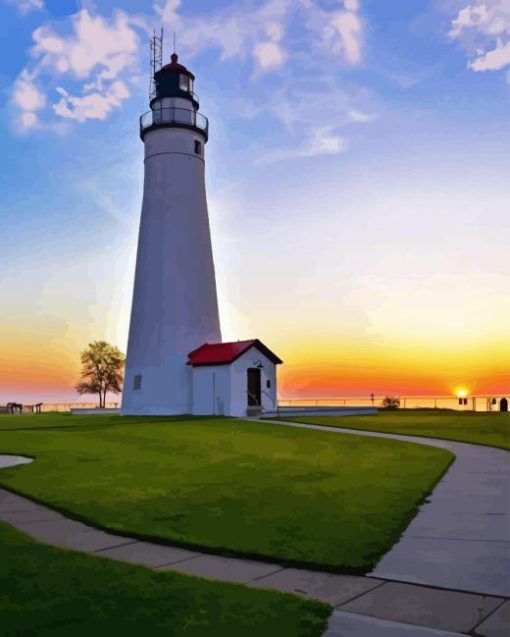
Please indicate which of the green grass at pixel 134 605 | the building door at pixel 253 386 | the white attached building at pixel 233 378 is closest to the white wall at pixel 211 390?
the white attached building at pixel 233 378

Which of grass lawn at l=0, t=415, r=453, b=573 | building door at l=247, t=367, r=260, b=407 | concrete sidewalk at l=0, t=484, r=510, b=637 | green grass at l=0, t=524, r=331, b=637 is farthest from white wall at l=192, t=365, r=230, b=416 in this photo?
green grass at l=0, t=524, r=331, b=637

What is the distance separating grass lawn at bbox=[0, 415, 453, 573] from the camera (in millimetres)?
6664

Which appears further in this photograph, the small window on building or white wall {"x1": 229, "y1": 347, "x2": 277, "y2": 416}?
the small window on building

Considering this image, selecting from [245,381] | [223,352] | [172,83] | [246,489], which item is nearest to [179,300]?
[223,352]

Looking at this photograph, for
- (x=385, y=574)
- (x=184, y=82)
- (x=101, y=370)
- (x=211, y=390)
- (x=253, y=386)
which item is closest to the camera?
(x=385, y=574)

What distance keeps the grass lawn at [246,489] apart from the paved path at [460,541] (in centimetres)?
23

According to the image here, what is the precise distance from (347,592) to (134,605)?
5.52 feet

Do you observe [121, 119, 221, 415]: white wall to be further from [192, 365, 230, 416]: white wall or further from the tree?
the tree

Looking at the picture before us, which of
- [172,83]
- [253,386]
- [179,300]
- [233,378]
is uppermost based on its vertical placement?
[172,83]

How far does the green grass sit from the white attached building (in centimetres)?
2625

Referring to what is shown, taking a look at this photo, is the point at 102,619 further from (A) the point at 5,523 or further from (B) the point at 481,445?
(B) the point at 481,445

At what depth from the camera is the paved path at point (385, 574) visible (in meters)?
4.33

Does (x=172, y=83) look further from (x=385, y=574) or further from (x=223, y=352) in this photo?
(x=385, y=574)

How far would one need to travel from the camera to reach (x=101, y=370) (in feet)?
191
